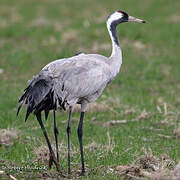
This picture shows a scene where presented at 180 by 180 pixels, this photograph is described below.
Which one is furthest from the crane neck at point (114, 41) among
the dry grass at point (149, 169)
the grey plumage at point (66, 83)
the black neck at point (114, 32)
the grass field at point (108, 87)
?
the dry grass at point (149, 169)

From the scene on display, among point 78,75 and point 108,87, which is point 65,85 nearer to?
point 78,75

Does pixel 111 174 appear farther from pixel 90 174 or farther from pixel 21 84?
pixel 21 84

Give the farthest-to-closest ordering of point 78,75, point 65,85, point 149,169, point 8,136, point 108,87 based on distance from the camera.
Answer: point 108,87 → point 8,136 → point 78,75 → point 65,85 → point 149,169

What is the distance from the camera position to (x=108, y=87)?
13.6 metres

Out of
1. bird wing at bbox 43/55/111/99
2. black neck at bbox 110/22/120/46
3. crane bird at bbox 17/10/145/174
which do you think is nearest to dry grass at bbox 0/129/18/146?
crane bird at bbox 17/10/145/174

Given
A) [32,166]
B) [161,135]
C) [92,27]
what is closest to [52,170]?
[32,166]

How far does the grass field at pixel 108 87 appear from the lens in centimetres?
815

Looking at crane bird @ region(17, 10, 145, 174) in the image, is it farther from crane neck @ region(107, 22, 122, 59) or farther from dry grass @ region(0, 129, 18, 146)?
dry grass @ region(0, 129, 18, 146)

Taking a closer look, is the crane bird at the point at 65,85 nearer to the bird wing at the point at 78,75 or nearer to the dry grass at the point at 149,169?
the bird wing at the point at 78,75

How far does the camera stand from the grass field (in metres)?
8.15

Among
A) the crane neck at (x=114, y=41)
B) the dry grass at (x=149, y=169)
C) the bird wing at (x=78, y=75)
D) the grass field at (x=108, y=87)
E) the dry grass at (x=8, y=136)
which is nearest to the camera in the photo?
the dry grass at (x=149, y=169)

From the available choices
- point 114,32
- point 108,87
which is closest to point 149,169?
point 114,32

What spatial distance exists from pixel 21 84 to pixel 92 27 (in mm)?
5539

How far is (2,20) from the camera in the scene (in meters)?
21.0
